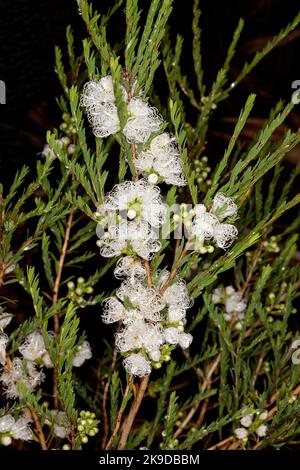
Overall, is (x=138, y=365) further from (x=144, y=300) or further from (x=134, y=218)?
(x=134, y=218)

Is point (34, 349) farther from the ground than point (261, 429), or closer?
farther from the ground

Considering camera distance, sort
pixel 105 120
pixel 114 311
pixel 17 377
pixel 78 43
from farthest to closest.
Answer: pixel 78 43 < pixel 17 377 < pixel 114 311 < pixel 105 120

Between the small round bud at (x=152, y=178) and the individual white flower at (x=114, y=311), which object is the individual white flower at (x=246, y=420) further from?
the small round bud at (x=152, y=178)

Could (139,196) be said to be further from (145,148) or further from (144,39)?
(144,39)

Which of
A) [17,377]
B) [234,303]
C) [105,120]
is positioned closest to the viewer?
[105,120]

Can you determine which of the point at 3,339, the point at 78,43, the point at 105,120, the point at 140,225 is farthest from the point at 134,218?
the point at 78,43

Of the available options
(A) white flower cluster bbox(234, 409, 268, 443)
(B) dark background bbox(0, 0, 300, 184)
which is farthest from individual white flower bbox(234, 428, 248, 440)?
(B) dark background bbox(0, 0, 300, 184)

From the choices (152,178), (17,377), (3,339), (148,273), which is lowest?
(17,377)

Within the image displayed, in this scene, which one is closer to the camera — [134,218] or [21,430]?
[134,218]
